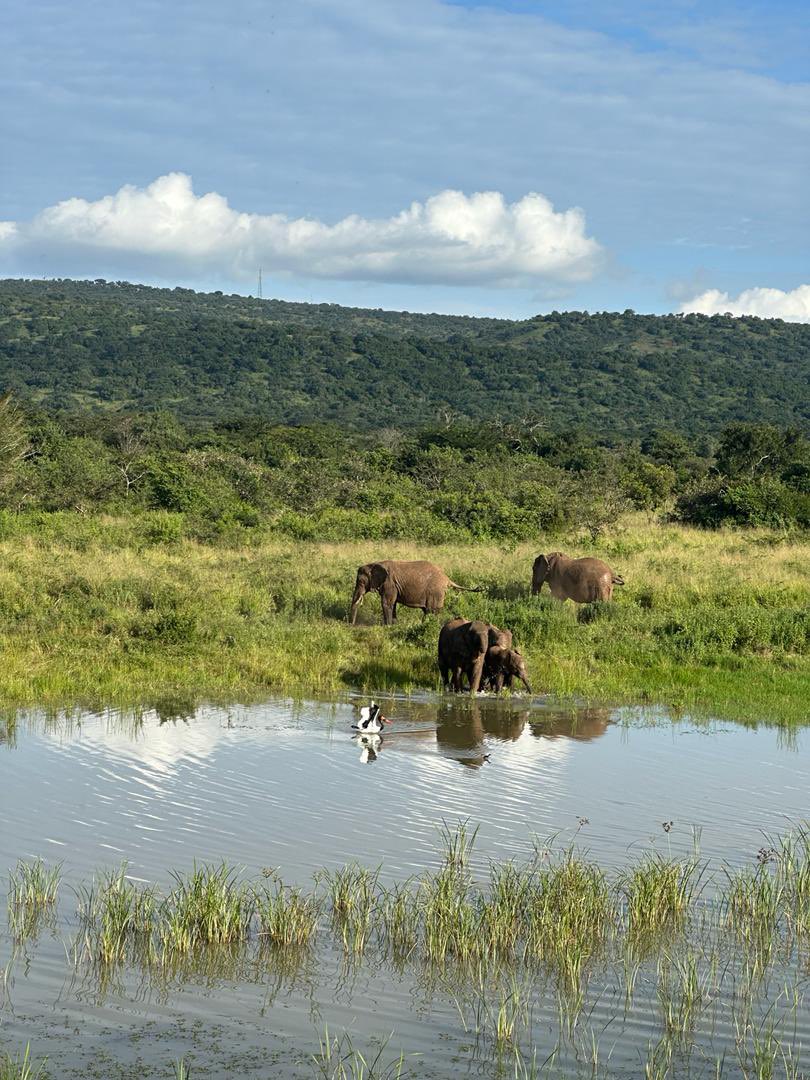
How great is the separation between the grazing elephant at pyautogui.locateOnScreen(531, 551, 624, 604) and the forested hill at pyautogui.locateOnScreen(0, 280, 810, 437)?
2367 inches

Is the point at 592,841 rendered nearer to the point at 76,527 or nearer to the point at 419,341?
the point at 76,527

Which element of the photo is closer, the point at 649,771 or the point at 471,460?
the point at 649,771

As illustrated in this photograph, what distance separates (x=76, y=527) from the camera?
26922 mm

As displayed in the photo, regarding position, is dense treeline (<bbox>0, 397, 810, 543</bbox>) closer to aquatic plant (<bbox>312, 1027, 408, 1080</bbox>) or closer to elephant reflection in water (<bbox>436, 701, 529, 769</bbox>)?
elephant reflection in water (<bbox>436, 701, 529, 769</bbox>)

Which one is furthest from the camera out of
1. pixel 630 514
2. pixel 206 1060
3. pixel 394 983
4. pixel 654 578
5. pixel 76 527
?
pixel 630 514

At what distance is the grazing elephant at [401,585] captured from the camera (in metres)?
18.4

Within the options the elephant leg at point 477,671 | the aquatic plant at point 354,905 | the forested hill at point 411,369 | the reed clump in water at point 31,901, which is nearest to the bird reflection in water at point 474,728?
the elephant leg at point 477,671

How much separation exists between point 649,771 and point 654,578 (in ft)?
36.2

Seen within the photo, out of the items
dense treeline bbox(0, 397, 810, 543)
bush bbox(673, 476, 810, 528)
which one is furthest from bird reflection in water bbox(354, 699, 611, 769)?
bush bbox(673, 476, 810, 528)

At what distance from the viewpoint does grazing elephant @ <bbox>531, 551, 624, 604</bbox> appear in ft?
62.2

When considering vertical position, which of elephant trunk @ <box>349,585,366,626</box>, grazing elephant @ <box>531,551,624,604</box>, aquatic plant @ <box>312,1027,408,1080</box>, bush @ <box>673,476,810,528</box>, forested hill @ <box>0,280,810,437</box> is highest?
forested hill @ <box>0,280,810,437</box>

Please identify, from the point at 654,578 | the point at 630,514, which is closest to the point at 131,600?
the point at 654,578

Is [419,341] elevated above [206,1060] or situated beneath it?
elevated above

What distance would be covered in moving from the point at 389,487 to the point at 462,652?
20.8 m
